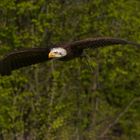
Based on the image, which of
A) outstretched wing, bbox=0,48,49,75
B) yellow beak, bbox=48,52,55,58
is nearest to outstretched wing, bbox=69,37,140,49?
yellow beak, bbox=48,52,55,58


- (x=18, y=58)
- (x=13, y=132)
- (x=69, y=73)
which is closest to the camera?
(x=18, y=58)

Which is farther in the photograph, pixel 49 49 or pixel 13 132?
pixel 13 132

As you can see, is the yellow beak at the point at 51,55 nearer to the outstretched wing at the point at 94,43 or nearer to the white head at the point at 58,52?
the white head at the point at 58,52

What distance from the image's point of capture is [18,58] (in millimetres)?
13867

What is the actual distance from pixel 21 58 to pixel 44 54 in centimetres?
40

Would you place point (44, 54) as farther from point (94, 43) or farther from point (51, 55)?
point (94, 43)

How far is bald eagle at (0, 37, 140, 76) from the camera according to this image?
13.7 metres

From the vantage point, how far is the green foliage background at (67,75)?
668 inches

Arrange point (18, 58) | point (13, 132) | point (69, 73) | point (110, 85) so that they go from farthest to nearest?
1. point (110, 85)
2. point (69, 73)
3. point (13, 132)
4. point (18, 58)

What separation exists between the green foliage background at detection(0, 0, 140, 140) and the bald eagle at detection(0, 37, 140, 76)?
2.09m

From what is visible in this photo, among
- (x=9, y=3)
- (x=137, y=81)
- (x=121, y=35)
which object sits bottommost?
(x=137, y=81)

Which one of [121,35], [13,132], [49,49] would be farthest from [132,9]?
[49,49]

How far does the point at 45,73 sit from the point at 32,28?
887 millimetres

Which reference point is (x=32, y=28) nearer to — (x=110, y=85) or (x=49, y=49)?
(x=110, y=85)
